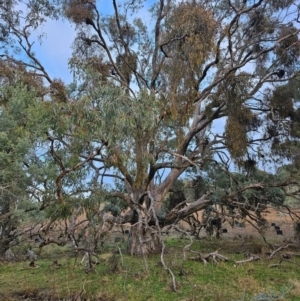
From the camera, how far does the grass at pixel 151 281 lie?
5.37 m

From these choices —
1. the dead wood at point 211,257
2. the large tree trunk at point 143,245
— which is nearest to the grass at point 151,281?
the dead wood at point 211,257

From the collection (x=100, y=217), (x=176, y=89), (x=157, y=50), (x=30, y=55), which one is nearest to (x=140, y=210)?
(x=100, y=217)

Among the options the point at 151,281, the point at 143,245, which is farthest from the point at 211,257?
the point at 151,281

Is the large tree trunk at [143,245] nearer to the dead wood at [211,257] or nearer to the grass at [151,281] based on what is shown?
the grass at [151,281]

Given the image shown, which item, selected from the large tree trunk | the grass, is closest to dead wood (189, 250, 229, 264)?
the grass

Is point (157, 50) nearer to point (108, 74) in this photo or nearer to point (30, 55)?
point (108, 74)

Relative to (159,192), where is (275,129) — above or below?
above

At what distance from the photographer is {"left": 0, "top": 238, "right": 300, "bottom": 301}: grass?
5.37m

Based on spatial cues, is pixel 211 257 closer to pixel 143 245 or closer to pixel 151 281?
pixel 143 245

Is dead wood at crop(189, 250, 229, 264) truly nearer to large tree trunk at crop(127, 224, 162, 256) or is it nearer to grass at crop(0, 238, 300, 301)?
grass at crop(0, 238, 300, 301)

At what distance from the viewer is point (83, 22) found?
952cm

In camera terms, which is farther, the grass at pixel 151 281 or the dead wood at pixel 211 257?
the dead wood at pixel 211 257

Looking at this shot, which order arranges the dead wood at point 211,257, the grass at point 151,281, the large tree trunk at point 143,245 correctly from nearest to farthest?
the grass at point 151,281, the dead wood at point 211,257, the large tree trunk at point 143,245

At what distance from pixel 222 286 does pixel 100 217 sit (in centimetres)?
266
